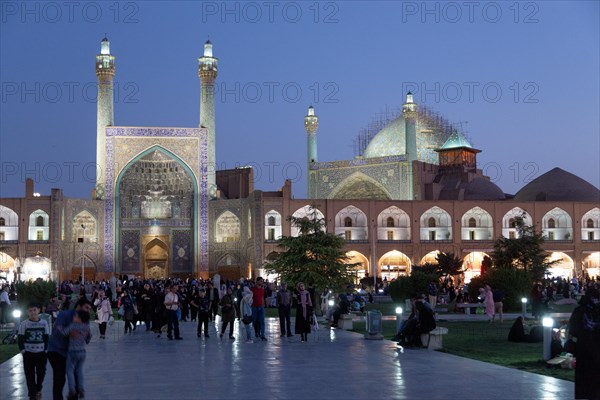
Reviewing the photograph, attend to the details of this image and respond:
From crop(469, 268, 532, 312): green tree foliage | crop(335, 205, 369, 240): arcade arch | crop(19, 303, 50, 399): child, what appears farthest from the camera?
crop(335, 205, 369, 240): arcade arch

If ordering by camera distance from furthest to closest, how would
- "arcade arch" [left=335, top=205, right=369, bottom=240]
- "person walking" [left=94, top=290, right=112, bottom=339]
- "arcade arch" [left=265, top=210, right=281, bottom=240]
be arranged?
"arcade arch" [left=335, top=205, right=369, bottom=240]
"arcade arch" [left=265, top=210, right=281, bottom=240]
"person walking" [left=94, top=290, right=112, bottom=339]

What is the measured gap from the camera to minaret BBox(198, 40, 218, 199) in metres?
41.4

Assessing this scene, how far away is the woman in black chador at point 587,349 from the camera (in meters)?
6.68

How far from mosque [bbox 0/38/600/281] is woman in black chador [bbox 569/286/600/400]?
3190 centimetres

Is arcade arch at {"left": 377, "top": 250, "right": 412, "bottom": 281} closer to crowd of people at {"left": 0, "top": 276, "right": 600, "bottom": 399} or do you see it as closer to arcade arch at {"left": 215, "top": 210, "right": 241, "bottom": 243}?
arcade arch at {"left": 215, "top": 210, "right": 241, "bottom": 243}

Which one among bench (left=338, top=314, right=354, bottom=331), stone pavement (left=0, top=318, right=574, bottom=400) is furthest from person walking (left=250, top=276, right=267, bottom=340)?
bench (left=338, top=314, right=354, bottom=331)

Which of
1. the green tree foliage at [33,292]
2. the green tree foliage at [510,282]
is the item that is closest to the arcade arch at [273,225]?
the green tree foliage at [510,282]

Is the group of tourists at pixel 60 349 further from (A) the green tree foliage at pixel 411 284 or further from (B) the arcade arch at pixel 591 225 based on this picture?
(B) the arcade arch at pixel 591 225

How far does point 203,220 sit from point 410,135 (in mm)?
11841

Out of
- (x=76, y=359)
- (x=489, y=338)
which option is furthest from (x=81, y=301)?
(x=489, y=338)

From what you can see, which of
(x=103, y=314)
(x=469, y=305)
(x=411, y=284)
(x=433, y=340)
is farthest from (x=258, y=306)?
(x=411, y=284)

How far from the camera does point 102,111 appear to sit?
134 feet

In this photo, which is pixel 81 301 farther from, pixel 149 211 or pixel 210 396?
pixel 149 211

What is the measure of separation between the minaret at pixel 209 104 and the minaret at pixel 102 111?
4.13 m
